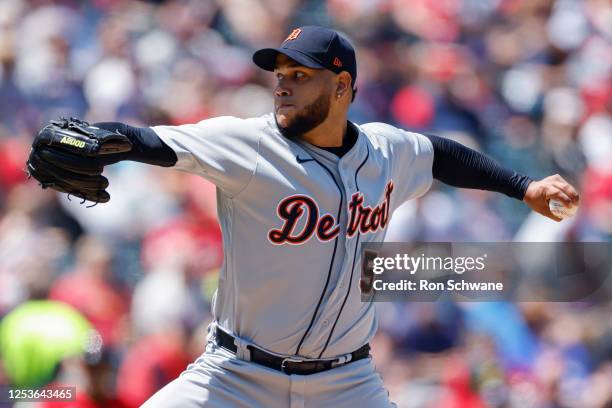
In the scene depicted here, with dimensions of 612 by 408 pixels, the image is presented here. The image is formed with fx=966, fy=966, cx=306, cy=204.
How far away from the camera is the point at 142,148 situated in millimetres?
2824

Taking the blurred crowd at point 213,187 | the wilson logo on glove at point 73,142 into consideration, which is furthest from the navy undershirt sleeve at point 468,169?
the blurred crowd at point 213,187

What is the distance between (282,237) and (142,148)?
538 mm

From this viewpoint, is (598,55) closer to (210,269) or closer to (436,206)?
(436,206)

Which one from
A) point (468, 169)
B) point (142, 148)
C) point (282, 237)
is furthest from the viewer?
point (468, 169)

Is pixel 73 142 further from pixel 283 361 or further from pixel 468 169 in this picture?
pixel 468 169

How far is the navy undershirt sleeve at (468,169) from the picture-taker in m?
3.48

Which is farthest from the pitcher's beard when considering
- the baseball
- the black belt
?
the baseball

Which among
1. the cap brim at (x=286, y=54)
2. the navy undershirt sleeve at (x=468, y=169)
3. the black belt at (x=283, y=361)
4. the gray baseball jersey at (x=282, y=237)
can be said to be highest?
the cap brim at (x=286, y=54)

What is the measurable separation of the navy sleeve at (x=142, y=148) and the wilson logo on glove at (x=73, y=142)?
A: 2.9 inches

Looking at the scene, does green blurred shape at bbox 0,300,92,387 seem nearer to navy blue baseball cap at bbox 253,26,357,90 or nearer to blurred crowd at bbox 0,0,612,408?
blurred crowd at bbox 0,0,612,408

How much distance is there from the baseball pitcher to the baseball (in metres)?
0.02

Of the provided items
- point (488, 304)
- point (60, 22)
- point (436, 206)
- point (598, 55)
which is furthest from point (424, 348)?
point (60, 22)

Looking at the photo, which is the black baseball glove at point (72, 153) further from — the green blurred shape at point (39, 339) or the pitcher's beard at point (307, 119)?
the green blurred shape at point (39, 339)

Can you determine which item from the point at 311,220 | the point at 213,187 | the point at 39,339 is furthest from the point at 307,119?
the point at 213,187
